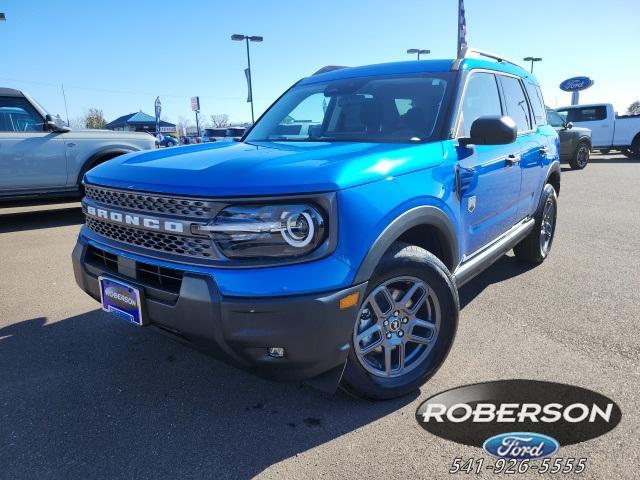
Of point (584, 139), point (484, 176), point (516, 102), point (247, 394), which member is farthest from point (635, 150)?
point (247, 394)

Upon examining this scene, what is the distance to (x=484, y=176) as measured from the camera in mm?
3150

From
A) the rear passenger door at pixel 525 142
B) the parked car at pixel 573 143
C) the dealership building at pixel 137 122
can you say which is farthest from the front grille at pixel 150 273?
the dealership building at pixel 137 122

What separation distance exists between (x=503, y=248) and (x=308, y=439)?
89.6 inches

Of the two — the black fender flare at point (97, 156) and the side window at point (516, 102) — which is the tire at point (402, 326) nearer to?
the side window at point (516, 102)

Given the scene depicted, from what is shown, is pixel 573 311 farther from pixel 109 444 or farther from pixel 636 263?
pixel 109 444

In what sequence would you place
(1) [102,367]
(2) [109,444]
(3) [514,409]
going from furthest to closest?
(1) [102,367]
(3) [514,409]
(2) [109,444]

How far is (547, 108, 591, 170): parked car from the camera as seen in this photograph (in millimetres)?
14693

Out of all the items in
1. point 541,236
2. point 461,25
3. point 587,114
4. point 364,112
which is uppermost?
point 461,25

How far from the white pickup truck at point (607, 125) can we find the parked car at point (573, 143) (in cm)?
307

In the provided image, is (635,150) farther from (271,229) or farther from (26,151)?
(271,229)

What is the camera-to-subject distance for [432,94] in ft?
10.1

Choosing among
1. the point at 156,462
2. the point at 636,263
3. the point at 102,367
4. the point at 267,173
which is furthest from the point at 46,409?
the point at 636,263

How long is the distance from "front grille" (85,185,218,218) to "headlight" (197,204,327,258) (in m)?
0.08

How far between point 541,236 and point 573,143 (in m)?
12.0
